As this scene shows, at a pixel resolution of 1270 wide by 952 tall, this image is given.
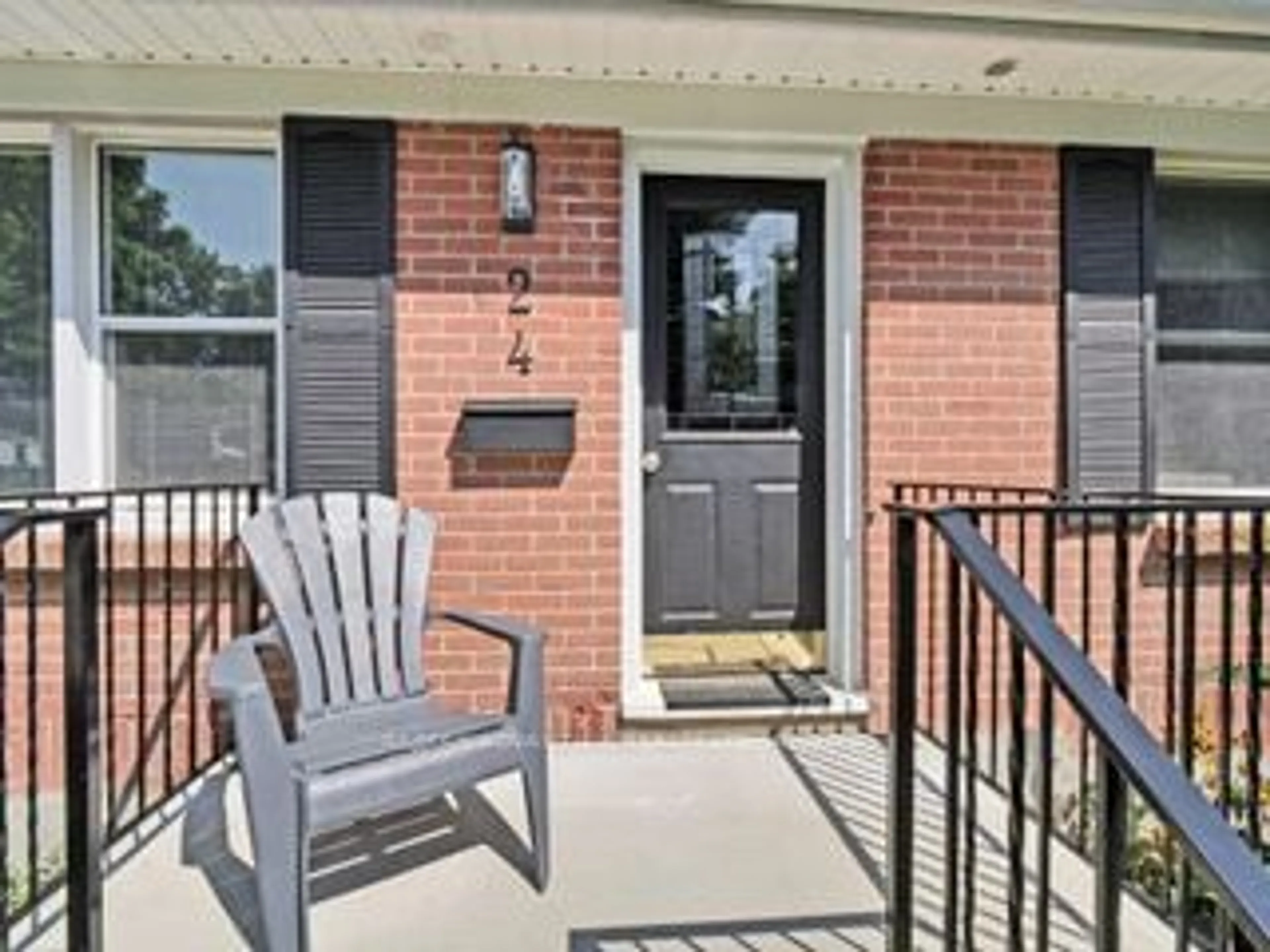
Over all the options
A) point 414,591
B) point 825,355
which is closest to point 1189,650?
point 414,591

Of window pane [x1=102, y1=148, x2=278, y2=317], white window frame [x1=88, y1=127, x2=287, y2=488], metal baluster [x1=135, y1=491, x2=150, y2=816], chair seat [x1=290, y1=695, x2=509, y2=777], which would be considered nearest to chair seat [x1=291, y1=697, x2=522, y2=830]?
chair seat [x1=290, y1=695, x2=509, y2=777]

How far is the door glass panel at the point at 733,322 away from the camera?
4.62m

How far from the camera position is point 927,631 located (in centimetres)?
A: 414

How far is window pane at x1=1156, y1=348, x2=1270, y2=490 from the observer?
15.6 feet

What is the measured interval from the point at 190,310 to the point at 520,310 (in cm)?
122

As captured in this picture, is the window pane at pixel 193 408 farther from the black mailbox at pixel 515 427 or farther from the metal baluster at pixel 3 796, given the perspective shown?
the metal baluster at pixel 3 796

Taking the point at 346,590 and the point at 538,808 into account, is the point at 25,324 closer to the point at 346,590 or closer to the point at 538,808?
the point at 346,590

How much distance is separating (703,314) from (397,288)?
1.26 meters

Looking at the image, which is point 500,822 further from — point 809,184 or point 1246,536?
point 1246,536

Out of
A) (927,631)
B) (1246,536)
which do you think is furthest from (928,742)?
(1246,536)

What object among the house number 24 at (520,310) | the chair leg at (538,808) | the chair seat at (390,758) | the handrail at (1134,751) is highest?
the house number 24 at (520,310)

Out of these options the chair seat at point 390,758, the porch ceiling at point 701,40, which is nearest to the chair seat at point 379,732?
the chair seat at point 390,758

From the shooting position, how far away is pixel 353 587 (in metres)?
3.21

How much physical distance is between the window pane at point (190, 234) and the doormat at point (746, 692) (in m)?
2.12
